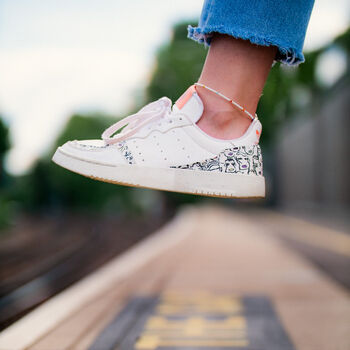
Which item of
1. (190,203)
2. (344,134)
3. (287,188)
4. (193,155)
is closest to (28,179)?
(190,203)

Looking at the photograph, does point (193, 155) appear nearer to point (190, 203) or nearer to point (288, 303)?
point (288, 303)

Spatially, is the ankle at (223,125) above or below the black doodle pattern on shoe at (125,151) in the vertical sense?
above

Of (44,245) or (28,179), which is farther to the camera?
(28,179)

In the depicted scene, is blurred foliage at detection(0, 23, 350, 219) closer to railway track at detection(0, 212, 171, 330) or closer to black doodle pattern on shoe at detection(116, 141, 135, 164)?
railway track at detection(0, 212, 171, 330)

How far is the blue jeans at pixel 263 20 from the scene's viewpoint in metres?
0.90

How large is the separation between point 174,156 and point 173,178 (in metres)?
0.07

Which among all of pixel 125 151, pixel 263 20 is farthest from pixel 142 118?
pixel 263 20

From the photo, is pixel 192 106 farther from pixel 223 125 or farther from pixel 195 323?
pixel 195 323

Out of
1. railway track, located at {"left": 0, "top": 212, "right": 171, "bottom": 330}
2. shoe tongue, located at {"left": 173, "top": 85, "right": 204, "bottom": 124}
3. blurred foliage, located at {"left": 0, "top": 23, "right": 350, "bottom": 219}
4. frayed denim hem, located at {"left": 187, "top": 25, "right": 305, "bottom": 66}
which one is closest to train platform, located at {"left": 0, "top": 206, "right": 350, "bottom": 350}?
railway track, located at {"left": 0, "top": 212, "right": 171, "bottom": 330}

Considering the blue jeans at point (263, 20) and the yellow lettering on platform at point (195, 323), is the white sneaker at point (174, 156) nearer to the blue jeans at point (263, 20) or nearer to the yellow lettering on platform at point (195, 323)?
the blue jeans at point (263, 20)

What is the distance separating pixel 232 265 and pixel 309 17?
2640 mm

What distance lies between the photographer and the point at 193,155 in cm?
103

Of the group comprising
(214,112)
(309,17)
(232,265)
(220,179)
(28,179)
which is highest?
(309,17)

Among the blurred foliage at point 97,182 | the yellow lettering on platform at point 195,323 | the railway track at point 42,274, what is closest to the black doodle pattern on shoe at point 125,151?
the yellow lettering on platform at point 195,323
